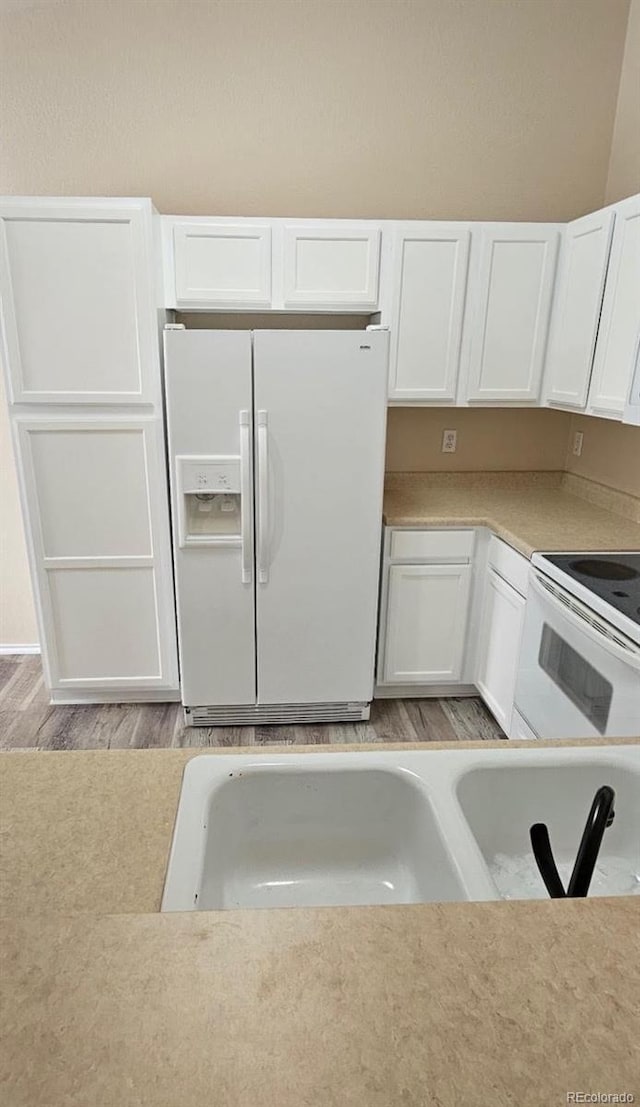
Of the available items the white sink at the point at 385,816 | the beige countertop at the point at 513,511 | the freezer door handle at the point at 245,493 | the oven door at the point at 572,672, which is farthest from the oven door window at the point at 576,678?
the freezer door handle at the point at 245,493

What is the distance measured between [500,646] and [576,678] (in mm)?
712

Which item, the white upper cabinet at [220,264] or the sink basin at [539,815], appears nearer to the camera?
the sink basin at [539,815]

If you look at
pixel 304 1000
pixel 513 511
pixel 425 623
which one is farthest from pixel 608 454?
pixel 304 1000

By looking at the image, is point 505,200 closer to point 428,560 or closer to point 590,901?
point 428,560

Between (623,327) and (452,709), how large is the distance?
174cm

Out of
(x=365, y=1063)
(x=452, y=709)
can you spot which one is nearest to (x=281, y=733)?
(x=452, y=709)

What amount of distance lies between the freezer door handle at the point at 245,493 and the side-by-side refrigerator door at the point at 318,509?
0.04m

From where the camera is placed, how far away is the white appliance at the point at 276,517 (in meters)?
2.38

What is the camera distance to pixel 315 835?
1063 mm

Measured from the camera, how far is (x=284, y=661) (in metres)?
2.75

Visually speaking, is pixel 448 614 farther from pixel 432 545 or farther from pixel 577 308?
pixel 577 308

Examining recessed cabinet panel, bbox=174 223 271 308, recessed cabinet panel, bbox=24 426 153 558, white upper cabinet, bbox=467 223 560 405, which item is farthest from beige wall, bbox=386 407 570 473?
recessed cabinet panel, bbox=24 426 153 558

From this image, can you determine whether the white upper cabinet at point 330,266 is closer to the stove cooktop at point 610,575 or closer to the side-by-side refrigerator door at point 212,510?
the side-by-side refrigerator door at point 212,510

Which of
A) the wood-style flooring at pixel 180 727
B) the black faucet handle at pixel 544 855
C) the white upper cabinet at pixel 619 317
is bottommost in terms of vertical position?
the wood-style flooring at pixel 180 727
